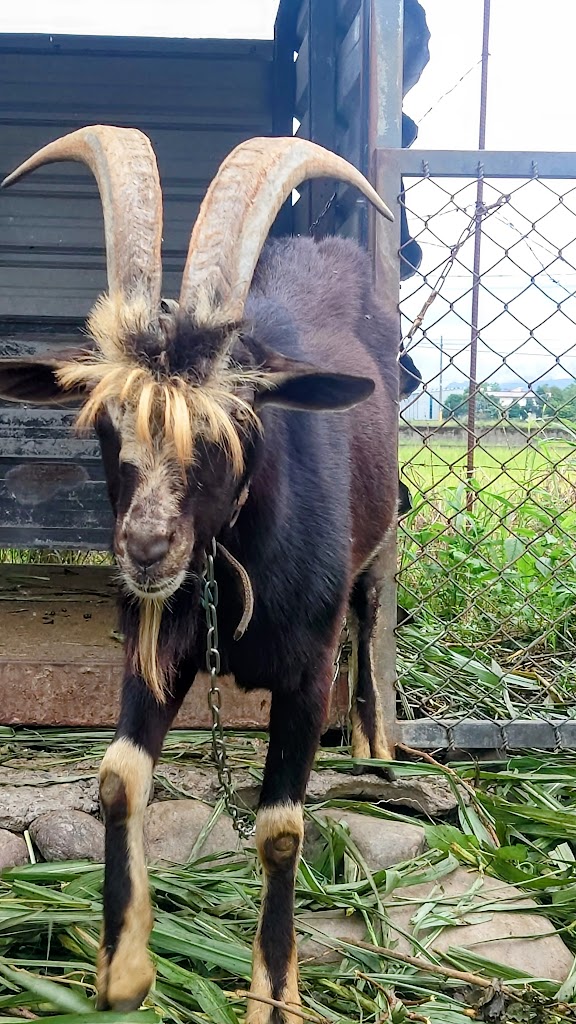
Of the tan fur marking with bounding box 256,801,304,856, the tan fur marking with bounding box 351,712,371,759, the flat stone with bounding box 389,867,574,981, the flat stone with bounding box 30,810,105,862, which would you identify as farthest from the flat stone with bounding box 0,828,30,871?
the tan fur marking with bounding box 351,712,371,759

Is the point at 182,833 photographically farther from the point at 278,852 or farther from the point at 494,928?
the point at 494,928

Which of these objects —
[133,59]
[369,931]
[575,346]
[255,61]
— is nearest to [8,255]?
[133,59]

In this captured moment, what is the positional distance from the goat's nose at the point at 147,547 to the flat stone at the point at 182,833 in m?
1.35

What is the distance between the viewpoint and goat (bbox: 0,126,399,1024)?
73.2 inches

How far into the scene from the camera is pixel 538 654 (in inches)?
171

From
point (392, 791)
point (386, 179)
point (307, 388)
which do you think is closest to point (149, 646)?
point (307, 388)

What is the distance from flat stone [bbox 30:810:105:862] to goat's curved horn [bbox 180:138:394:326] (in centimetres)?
161

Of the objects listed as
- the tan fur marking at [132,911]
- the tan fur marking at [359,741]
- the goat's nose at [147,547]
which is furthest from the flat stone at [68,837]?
the goat's nose at [147,547]

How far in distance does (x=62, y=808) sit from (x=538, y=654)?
2.29m

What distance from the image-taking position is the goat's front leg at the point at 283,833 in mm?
2191

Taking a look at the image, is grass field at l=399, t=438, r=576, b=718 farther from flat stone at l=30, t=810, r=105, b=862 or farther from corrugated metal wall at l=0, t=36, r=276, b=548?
corrugated metal wall at l=0, t=36, r=276, b=548

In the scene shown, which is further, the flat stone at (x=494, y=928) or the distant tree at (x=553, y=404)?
the distant tree at (x=553, y=404)

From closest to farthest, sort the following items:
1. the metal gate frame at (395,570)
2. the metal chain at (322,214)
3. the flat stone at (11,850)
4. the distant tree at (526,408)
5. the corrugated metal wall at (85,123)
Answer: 1. the flat stone at (11,850)
2. the metal gate frame at (395,570)
3. the metal chain at (322,214)
4. the distant tree at (526,408)
5. the corrugated metal wall at (85,123)

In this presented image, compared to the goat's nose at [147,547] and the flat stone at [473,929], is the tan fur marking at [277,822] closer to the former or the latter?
the flat stone at [473,929]
